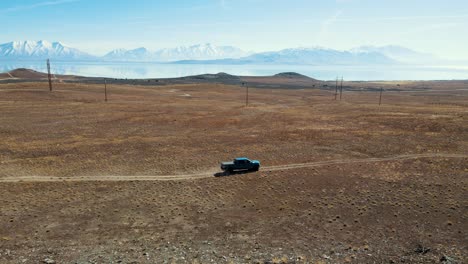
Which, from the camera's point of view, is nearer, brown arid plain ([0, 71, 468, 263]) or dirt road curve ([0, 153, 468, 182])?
brown arid plain ([0, 71, 468, 263])

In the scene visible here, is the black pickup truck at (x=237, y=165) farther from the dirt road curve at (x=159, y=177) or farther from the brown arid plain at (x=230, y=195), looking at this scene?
the dirt road curve at (x=159, y=177)

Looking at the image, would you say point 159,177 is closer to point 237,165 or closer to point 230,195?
point 237,165

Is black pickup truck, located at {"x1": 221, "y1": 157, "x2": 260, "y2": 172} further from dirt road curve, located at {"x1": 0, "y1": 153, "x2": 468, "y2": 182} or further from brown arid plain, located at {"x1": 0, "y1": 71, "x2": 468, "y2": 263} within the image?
dirt road curve, located at {"x1": 0, "y1": 153, "x2": 468, "y2": 182}

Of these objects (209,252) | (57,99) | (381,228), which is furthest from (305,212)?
(57,99)

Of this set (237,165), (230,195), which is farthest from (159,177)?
(230,195)

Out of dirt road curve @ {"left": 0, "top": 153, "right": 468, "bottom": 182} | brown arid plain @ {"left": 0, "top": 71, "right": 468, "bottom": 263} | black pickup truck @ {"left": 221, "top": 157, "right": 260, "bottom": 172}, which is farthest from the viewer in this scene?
Answer: black pickup truck @ {"left": 221, "top": 157, "right": 260, "bottom": 172}

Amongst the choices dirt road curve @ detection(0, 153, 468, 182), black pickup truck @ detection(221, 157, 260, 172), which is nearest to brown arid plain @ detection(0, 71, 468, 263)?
dirt road curve @ detection(0, 153, 468, 182)

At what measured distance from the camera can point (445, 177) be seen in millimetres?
32906

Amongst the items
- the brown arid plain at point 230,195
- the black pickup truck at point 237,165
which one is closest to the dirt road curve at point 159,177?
the brown arid plain at point 230,195

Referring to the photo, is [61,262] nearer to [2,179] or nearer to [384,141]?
[2,179]

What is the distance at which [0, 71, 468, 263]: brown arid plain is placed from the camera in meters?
20.4

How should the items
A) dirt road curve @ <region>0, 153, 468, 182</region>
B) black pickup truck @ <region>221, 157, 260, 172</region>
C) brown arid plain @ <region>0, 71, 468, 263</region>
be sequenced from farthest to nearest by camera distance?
black pickup truck @ <region>221, 157, 260, 172</region> < dirt road curve @ <region>0, 153, 468, 182</region> < brown arid plain @ <region>0, 71, 468, 263</region>

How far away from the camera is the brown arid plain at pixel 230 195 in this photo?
2042 cm

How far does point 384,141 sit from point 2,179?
50.1 m
